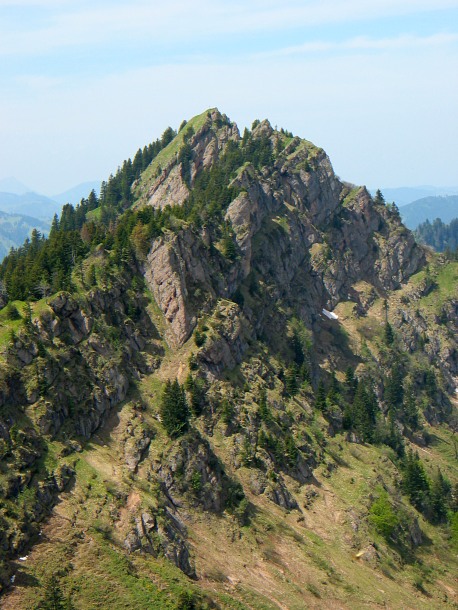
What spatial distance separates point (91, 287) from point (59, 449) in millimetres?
37471

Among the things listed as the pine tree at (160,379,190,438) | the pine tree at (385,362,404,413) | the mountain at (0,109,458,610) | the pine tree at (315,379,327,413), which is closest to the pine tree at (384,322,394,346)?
the pine tree at (385,362,404,413)

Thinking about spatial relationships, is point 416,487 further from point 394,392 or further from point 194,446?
point 394,392

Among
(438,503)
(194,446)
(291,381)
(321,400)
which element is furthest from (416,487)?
(194,446)

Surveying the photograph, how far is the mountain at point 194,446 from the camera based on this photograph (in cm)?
7888

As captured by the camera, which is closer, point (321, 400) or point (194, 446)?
point (194, 446)

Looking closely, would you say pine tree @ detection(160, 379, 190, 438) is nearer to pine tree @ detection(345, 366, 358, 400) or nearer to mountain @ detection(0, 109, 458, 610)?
mountain @ detection(0, 109, 458, 610)

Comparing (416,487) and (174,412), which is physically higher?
(174,412)

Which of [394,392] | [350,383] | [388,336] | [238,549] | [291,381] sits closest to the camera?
[238,549]

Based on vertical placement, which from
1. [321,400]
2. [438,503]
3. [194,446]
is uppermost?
[321,400]

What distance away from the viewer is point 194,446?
104 m

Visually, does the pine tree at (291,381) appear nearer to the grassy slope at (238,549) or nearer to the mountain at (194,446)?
the mountain at (194,446)

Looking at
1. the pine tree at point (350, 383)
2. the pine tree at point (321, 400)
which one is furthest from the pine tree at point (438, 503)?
the pine tree at point (350, 383)

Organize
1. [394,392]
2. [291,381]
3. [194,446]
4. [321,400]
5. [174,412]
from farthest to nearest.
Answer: [394,392]
[321,400]
[291,381]
[174,412]
[194,446]

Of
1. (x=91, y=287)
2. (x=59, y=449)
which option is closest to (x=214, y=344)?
(x=91, y=287)
